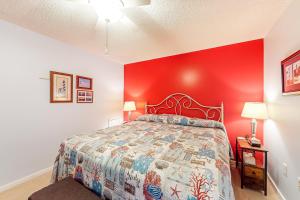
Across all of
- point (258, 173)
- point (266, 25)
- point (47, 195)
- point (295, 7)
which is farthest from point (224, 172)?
point (266, 25)

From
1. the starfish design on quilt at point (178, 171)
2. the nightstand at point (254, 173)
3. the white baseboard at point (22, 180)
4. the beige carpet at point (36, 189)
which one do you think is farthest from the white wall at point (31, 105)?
the nightstand at point (254, 173)

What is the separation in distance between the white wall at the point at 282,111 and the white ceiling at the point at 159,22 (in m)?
0.24

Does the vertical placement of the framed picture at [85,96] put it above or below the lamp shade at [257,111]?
above

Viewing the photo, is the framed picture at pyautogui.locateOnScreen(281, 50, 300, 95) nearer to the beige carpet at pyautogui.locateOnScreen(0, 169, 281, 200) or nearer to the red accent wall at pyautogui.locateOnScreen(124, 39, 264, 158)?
the red accent wall at pyautogui.locateOnScreen(124, 39, 264, 158)

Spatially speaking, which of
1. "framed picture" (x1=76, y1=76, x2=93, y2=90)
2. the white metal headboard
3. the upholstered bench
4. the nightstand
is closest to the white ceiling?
"framed picture" (x1=76, y1=76, x2=93, y2=90)

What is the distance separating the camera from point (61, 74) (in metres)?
2.50

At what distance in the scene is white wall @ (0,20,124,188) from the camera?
189 cm

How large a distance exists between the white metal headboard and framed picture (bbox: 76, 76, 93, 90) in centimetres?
142

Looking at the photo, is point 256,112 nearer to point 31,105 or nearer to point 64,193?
point 64,193

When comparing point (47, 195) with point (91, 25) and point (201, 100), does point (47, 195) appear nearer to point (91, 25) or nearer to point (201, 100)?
point (91, 25)

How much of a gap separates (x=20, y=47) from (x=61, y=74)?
25.4 inches

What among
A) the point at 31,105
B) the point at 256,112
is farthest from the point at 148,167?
the point at 31,105

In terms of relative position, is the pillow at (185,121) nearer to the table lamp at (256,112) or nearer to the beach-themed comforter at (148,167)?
the table lamp at (256,112)

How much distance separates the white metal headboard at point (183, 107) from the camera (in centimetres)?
274
